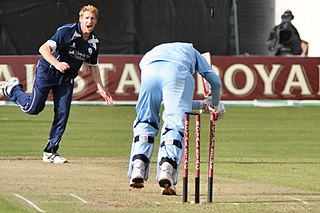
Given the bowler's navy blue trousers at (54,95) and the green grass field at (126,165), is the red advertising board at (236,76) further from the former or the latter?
the bowler's navy blue trousers at (54,95)

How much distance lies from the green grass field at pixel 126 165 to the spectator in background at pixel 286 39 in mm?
5978

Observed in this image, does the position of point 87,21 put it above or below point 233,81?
above

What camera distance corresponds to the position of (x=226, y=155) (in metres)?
16.8

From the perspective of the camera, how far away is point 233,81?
93.8ft

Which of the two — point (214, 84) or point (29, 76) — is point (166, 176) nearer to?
point (214, 84)

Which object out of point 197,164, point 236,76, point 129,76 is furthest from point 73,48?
point 236,76

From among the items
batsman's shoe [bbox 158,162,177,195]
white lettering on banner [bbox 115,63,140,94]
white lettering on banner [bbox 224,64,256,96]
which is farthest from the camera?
white lettering on banner [bbox 224,64,256,96]

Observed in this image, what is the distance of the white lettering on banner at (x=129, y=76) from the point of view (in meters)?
28.2

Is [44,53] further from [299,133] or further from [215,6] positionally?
[215,6]

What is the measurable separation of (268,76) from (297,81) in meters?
0.75

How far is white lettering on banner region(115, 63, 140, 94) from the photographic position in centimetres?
2817

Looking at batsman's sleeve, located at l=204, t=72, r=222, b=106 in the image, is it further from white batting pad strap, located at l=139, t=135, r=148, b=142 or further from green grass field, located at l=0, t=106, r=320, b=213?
green grass field, located at l=0, t=106, r=320, b=213

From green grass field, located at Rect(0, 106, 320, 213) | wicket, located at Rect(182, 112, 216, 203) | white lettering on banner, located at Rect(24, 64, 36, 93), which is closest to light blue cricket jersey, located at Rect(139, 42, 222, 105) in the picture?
wicket, located at Rect(182, 112, 216, 203)

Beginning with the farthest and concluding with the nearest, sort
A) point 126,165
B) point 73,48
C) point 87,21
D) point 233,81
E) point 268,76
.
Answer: point 268,76 < point 233,81 < point 126,165 < point 73,48 < point 87,21
